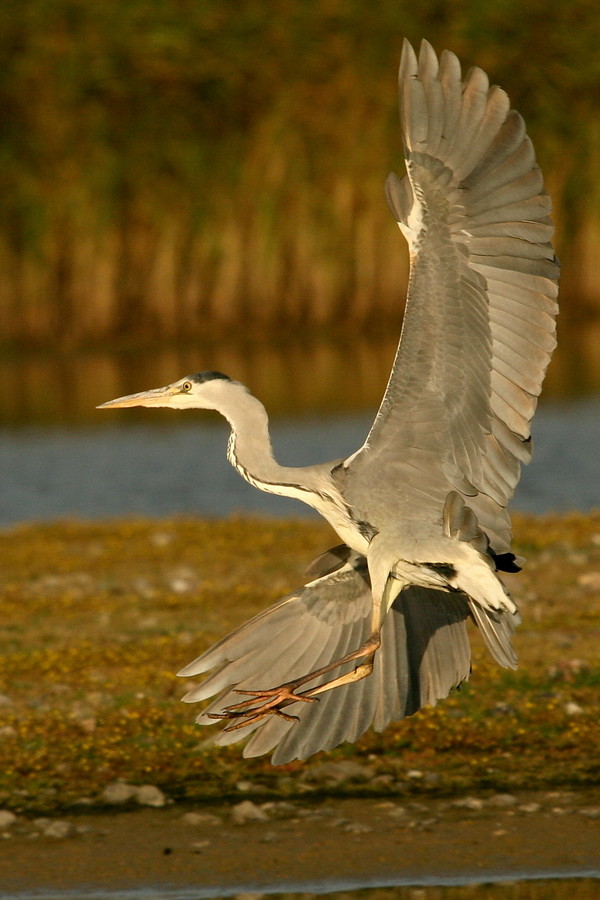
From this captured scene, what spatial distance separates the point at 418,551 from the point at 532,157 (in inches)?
57.2

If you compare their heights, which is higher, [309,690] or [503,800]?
[309,690]

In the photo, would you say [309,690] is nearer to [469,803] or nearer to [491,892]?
[469,803]

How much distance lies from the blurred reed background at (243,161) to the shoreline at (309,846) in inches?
662

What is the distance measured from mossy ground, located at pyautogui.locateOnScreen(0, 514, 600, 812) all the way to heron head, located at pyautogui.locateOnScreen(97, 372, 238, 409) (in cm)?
149

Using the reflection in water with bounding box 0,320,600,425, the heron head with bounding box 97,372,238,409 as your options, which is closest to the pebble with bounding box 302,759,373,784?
the heron head with bounding box 97,372,238,409

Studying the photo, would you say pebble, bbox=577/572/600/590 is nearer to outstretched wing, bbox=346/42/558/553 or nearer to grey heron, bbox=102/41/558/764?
grey heron, bbox=102/41/558/764

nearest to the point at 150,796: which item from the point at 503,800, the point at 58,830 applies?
the point at 58,830

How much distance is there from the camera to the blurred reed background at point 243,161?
22875 mm

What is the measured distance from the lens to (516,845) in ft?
19.7

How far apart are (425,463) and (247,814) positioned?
4.81 ft

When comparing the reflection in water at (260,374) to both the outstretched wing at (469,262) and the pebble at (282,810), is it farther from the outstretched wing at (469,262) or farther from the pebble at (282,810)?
the outstretched wing at (469,262)

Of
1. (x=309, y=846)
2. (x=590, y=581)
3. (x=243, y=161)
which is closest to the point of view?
(x=309, y=846)

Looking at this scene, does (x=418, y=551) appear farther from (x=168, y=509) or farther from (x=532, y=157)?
(x=168, y=509)

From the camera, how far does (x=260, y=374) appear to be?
69.6 feet
